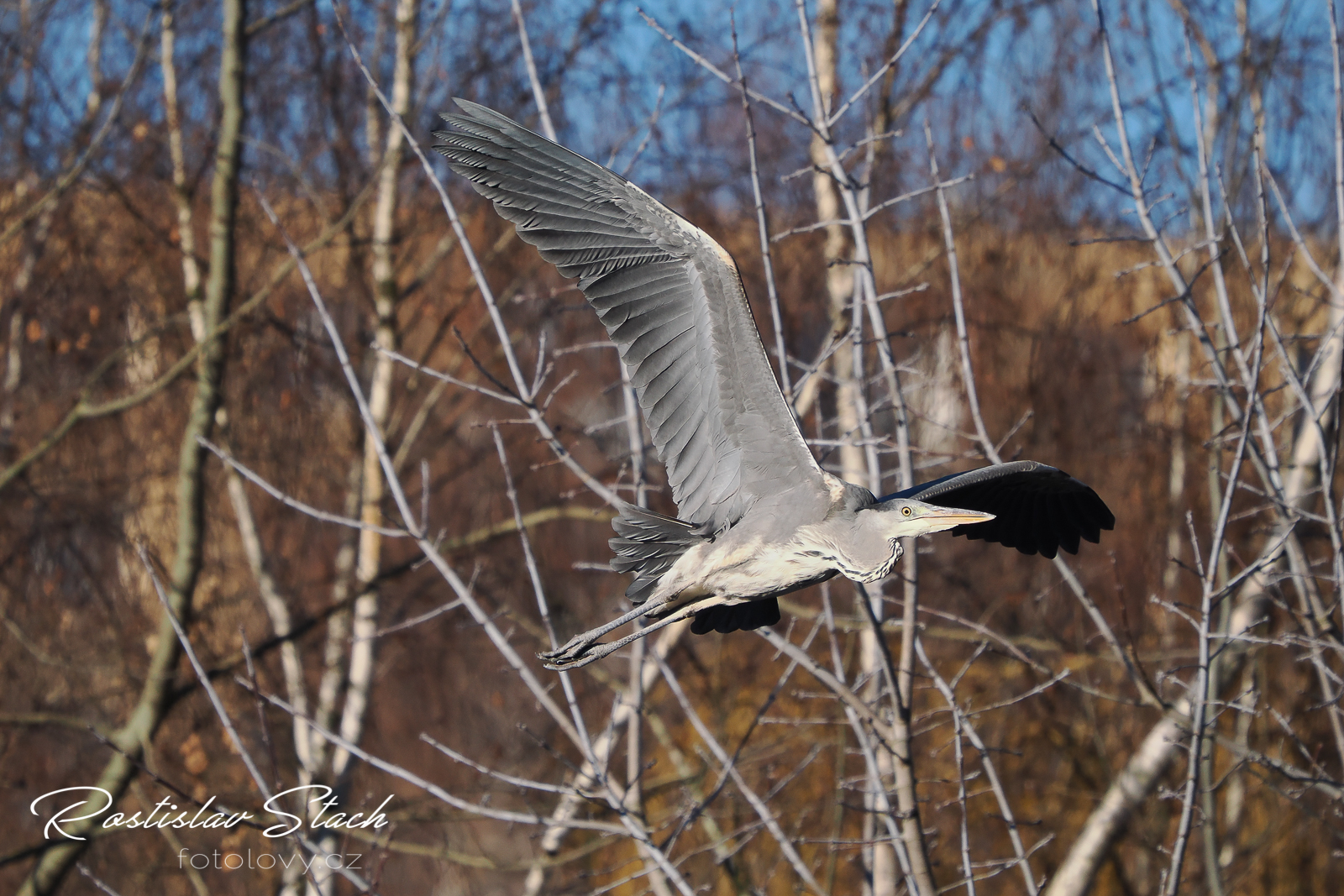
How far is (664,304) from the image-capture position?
3.14 meters

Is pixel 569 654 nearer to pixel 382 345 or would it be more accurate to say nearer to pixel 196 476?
pixel 196 476

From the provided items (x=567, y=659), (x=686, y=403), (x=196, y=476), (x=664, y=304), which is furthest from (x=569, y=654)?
(x=196, y=476)

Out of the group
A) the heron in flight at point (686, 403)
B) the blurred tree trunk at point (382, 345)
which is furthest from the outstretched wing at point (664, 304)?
the blurred tree trunk at point (382, 345)

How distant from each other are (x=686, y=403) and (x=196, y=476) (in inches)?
144

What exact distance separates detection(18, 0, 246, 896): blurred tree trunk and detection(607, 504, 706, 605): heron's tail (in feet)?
10.7

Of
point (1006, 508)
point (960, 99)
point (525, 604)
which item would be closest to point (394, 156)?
point (525, 604)

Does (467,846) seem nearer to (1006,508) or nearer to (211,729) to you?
(211,729)

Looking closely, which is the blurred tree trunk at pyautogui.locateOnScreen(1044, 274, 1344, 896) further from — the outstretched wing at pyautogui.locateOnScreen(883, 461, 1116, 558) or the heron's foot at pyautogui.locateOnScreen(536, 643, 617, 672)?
the heron's foot at pyautogui.locateOnScreen(536, 643, 617, 672)

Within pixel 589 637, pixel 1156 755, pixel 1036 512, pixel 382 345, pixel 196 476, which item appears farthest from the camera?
pixel 382 345

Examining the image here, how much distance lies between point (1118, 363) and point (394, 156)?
214 inches

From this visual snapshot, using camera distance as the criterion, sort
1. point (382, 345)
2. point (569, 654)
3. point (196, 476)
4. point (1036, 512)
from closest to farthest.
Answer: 1. point (569, 654)
2. point (1036, 512)
3. point (196, 476)
4. point (382, 345)

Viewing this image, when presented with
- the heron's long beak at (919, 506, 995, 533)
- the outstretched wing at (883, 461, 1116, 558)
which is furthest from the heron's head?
the outstretched wing at (883, 461, 1116, 558)

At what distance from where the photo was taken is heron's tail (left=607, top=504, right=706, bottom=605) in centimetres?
315

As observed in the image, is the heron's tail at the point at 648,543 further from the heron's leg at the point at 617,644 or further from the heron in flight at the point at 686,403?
the heron's leg at the point at 617,644
